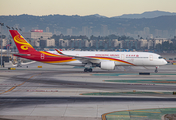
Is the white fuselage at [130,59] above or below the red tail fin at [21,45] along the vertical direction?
below

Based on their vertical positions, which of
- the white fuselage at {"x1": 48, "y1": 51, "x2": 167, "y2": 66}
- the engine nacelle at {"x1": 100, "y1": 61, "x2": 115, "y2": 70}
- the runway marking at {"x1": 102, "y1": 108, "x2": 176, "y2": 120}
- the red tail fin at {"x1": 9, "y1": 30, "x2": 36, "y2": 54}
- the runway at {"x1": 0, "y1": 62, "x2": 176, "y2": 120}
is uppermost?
the red tail fin at {"x1": 9, "y1": 30, "x2": 36, "y2": 54}

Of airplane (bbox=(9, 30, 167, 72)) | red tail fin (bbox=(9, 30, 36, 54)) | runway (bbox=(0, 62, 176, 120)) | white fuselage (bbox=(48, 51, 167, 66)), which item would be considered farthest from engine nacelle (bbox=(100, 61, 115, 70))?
red tail fin (bbox=(9, 30, 36, 54))

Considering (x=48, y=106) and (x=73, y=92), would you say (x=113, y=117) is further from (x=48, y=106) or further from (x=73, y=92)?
(x=73, y=92)

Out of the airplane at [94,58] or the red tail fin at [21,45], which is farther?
the red tail fin at [21,45]

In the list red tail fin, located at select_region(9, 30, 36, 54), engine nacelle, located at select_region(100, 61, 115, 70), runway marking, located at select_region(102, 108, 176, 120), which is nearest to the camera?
runway marking, located at select_region(102, 108, 176, 120)

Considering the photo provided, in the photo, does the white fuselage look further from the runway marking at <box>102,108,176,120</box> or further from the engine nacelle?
the runway marking at <box>102,108,176,120</box>

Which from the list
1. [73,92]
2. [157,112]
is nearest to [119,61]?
[73,92]

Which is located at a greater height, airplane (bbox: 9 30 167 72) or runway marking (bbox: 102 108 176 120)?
airplane (bbox: 9 30 167 72)

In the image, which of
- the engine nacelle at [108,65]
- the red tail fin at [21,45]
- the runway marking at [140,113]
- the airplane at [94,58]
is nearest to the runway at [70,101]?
the runway marking at [140,113]

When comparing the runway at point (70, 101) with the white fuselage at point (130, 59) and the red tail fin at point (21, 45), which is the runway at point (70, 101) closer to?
the white fuselage at point (130, 59)

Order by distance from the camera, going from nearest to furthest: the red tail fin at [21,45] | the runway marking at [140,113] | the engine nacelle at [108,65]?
the runway marking at [140,113]
the engine nacelle at [108,65]
the red tail fin at [21,45]

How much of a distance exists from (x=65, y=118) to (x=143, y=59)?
33741 millimetres

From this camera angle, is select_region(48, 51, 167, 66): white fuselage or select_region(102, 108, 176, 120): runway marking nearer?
select_region(102, 108, 176, 120): runway marking

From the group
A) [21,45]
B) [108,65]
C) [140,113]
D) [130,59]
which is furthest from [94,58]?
[140,113]
